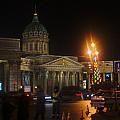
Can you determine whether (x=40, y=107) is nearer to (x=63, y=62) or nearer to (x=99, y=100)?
(x=99, y=100)

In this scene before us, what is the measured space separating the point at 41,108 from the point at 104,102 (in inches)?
511

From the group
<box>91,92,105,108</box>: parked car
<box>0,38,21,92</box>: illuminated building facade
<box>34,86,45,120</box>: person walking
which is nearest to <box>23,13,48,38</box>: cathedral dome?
<box>0,38,21,92</box>: illuminated building facade

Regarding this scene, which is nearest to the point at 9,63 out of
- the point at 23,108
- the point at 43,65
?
the point at 43,65

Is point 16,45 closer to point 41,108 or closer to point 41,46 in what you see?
point 41,46

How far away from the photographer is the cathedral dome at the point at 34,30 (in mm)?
137875

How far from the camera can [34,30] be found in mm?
138375

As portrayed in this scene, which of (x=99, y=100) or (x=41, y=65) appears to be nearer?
(x=99, y=100)

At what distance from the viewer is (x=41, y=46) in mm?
136125

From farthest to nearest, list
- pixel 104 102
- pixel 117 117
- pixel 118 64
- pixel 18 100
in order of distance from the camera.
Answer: pixel 104 102 < pixel 118 64 < pixel 117 117 < pixel 18 100

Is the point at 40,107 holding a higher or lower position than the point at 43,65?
lower

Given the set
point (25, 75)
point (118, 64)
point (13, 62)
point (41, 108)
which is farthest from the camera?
point (25, 75)

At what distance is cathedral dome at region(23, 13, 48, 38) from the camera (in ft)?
452

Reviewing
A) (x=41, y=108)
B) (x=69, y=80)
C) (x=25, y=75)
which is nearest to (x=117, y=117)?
(x=41, y=108)

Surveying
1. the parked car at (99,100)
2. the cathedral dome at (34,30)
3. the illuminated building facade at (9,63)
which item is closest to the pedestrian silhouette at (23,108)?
the parked car at (99,100)
